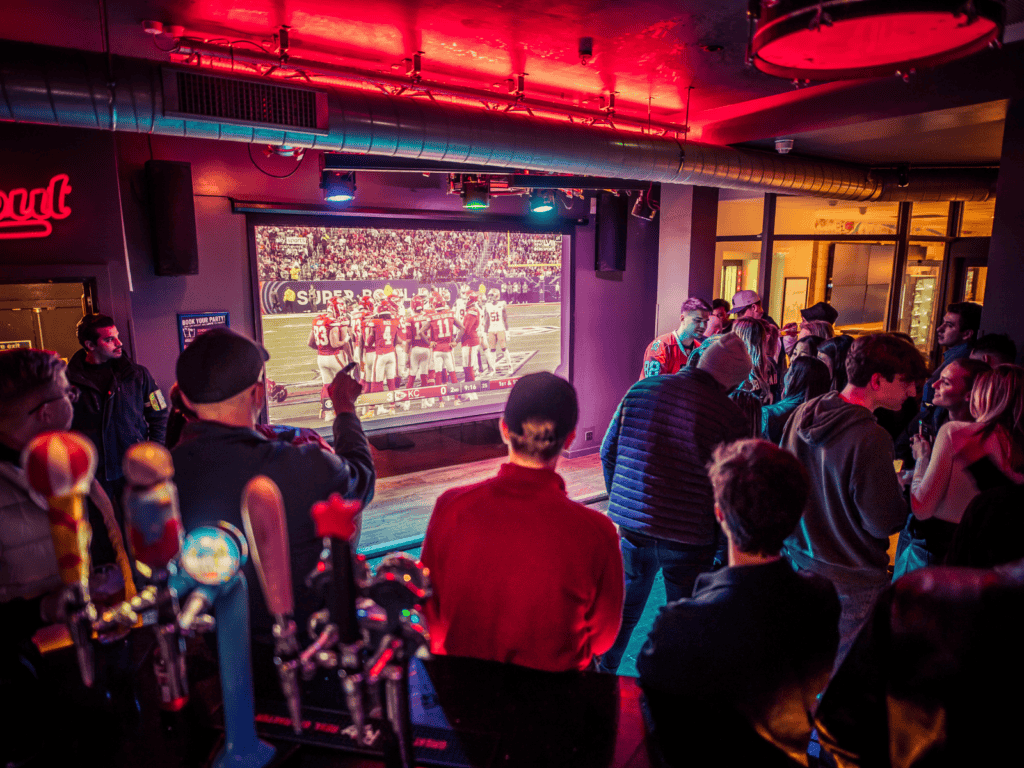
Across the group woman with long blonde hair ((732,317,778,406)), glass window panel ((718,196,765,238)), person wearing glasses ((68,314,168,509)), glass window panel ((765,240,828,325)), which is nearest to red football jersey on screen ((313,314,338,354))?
person wearing glasses ((68,314,168,509))

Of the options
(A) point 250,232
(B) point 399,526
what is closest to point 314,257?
(A) point 250,232

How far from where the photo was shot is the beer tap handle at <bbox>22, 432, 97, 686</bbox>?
29.0 inches

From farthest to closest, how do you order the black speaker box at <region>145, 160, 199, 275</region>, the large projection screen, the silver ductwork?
the large projection screen → the black speaker box at <region>145, 160, 199, 275</region> → the silver ductwork

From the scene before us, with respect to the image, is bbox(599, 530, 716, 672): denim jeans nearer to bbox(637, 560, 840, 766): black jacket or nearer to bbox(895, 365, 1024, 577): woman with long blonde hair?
bbox(895, 365, 1024, 577): woman with long blonde hair

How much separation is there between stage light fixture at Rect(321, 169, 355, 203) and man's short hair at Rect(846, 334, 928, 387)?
12.8ft

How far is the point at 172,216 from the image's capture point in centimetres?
432

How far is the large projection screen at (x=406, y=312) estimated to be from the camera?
204 inches

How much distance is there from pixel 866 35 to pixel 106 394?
4021 mm

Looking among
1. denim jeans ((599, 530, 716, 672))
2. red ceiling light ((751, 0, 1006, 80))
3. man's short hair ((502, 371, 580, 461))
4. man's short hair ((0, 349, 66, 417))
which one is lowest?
denim jeans ((599, 530, 716, 672))

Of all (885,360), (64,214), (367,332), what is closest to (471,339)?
(367,332)

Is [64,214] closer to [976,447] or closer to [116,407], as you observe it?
[116,407]

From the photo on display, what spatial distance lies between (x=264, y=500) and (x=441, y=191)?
527 centimetres

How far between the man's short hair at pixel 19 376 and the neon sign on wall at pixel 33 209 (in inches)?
127

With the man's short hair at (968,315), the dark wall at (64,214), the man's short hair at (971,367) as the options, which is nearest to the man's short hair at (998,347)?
the man's short hair at (968,315)
